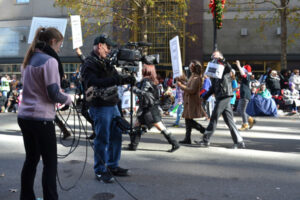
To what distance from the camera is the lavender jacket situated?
324cm

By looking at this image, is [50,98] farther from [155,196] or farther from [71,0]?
[71,0]

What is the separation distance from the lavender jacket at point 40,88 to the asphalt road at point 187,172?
1.31 metres

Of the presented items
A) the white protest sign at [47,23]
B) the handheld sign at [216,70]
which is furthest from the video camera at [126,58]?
the white protest sign at [47,23]

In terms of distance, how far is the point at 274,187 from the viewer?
4.52m

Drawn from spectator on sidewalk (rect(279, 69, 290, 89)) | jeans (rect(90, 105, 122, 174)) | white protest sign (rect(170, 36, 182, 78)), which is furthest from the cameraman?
spectator on sidewalk (rect(279, 69, 290, 89))

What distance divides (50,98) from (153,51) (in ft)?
73.1

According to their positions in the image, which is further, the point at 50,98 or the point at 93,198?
the point at 93,198

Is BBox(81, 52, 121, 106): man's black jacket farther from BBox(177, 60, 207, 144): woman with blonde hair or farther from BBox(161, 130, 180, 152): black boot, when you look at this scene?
BBox(177, 60, 207, 144): woman with blonde hair

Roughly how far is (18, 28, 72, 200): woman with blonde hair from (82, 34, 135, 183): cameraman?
0.99m

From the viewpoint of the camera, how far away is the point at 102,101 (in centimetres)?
454

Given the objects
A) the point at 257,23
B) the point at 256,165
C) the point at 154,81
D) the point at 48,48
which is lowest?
the point at 256,165

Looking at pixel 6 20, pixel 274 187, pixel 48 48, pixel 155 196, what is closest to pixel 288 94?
pixel 274 187

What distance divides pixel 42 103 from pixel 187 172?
8.93ft

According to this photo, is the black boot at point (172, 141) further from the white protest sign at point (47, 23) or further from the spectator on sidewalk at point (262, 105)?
the spectator on sidewalk at point (262, 105)
